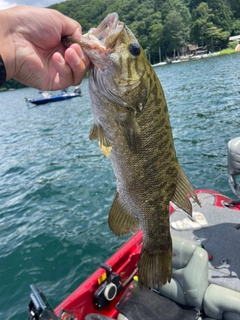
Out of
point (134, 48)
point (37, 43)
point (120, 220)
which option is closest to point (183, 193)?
point (120, 220)

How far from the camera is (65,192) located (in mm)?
11578

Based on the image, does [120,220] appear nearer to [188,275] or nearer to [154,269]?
[154,269]

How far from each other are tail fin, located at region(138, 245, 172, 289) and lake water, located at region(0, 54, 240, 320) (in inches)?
176

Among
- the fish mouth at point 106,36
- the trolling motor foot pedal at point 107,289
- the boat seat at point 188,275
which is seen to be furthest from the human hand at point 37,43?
the trolling motor foot pedal at point 107,289

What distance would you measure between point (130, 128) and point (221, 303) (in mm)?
3078

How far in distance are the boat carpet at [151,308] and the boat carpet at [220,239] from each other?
69cm

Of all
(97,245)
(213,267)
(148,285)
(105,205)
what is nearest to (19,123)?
(105,205)

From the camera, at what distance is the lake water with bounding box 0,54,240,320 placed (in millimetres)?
7168

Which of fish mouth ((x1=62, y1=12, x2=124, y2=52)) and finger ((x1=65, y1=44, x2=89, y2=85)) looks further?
finger ((x1=65, y1=44, x2=89, y2=85))

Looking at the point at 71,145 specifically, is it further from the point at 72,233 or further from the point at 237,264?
the point at 237,264

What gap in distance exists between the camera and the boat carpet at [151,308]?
14.2 feet

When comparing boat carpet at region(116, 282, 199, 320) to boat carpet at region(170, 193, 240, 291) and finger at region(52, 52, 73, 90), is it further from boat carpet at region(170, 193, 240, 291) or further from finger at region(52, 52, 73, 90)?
finger at region(52, 52, 73, 90)

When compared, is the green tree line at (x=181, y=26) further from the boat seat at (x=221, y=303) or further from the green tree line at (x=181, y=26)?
the boat seat at (x=221, y=303)

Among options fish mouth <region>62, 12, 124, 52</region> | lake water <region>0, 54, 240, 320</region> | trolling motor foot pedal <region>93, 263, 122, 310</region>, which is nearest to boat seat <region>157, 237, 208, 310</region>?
trolling motor foot pedal <region>93, 263, 122, 310</region>
